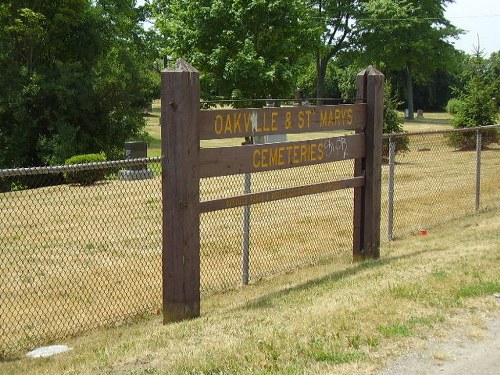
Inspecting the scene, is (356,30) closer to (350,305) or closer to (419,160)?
(419,160)

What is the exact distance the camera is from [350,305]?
17.3 feet

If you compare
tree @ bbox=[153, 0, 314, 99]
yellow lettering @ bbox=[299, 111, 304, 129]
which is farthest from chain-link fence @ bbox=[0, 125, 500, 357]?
tree @ bbox=[153, 0, 314, 99]

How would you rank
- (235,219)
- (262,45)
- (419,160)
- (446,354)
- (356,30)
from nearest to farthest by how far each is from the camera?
(446,354), (235,219), (419,160), (262,45), (356,30)

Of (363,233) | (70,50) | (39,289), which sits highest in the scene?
(70,50)

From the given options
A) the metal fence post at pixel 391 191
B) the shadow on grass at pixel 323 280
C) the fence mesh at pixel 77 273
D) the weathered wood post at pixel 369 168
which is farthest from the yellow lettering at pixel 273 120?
the metal fence post at pixel 391 191

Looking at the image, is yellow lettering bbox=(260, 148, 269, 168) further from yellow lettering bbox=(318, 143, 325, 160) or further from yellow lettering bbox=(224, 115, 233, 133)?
yellow lettering bbox=(318, 143, 325, 160)

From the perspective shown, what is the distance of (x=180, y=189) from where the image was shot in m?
5.62

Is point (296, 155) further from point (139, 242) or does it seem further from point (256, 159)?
point (139, 242)

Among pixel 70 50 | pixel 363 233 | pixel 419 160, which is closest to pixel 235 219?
pixel 363 233

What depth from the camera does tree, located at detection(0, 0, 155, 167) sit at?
2190 centimetres

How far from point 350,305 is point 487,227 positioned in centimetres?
522

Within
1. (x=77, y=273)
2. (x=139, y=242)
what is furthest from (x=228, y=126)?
(x=139, y=242)

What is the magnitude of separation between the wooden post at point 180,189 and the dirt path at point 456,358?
2.14 m

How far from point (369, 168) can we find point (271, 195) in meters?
1.82
